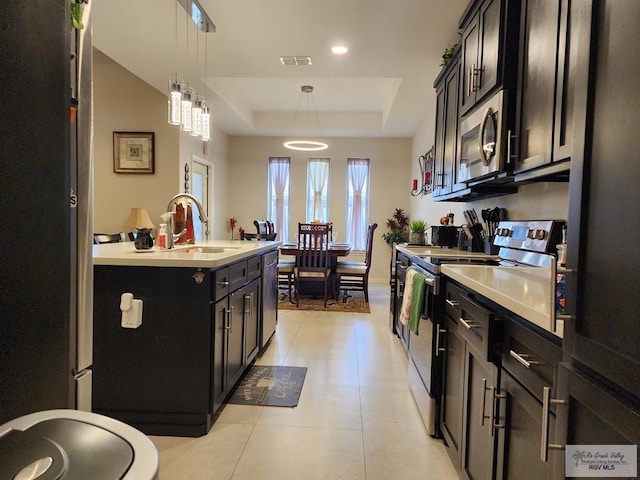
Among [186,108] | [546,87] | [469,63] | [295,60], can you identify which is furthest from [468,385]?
[295,60]

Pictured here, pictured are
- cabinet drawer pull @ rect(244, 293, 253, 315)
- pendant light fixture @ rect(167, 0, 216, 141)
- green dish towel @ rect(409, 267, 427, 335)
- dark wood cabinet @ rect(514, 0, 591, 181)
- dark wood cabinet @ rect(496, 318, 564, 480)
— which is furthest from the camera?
pendant light fixture @ rect(167, 0, 216, 141)

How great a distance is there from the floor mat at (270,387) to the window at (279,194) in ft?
14.7

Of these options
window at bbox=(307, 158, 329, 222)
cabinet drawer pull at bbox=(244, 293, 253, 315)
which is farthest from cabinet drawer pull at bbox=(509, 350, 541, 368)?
window at bbox=(307, 158, 329, 222)

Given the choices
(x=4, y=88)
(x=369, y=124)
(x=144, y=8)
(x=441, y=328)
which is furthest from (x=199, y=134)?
(x=369, y=124)

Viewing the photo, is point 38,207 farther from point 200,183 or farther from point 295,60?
point 200,183

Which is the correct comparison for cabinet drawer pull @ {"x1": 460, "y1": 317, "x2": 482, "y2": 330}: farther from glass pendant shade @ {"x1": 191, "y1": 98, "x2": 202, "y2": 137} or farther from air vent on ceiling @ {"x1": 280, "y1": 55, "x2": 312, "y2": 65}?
air vent on ceiling @ {"x1": 280, "y1": 55, "x2": 312, "y2": 65}

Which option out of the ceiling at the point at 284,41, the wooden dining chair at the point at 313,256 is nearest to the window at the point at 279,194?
the ceiling at the point at 284,41

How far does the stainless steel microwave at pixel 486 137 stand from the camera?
5.73ft

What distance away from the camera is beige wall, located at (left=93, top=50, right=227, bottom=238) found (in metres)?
4.94

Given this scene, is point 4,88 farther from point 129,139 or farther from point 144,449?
point 129,139

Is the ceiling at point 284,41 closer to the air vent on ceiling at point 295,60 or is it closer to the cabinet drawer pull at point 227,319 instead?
the air vent on ceiling at point 295,60

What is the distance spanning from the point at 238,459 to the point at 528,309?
148 cm

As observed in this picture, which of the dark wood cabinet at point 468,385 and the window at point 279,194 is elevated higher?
the window at point 279,194

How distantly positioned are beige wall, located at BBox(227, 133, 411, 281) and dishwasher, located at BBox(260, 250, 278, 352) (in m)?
3.67
